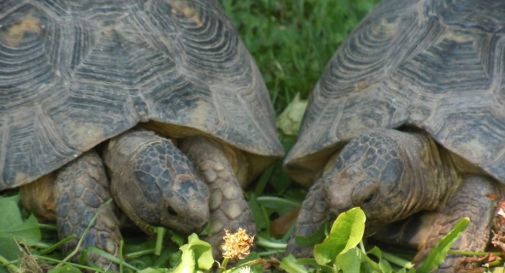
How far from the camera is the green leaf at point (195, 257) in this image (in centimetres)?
404

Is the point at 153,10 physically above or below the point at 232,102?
above

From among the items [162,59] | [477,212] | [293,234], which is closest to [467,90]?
[477,212]

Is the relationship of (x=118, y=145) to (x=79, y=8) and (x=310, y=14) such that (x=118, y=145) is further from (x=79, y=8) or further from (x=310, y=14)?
(x=310, y=14)

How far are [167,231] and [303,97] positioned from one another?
1623mm

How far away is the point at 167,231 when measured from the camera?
464cm

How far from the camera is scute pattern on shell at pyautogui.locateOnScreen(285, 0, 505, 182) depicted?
15.2 ft

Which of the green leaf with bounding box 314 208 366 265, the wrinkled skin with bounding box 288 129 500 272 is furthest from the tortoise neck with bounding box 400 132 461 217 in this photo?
the green leaf with bounding box 314 208 366 265

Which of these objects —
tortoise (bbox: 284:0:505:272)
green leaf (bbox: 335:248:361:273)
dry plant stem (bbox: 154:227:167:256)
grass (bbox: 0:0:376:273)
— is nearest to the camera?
green leaf (bbox: 335:248:361:273)

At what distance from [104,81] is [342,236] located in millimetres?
1247

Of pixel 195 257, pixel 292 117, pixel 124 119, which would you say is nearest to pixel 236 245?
pixel 195 257

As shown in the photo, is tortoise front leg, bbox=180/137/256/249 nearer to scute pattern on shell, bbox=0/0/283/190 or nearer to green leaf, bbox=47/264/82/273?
scute pattern on shell, bbox=0/0/283/190

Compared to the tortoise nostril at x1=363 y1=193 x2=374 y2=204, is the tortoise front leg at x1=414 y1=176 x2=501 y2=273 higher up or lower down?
lower down

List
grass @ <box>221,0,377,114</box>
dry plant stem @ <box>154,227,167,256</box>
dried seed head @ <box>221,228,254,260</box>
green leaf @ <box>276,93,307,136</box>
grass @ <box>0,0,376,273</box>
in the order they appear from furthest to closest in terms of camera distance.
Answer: grass @ <box>221,0,377,114</box> < green leaf @ <box>276,93,307,136</box> < grass @ <box>0,0,376,273</box> < dry plant stem @ <box>154,227,167,256</box> < dried seed head @ <box>221,228,254,260</box>

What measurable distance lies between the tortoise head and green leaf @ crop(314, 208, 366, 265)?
223 millimetres
